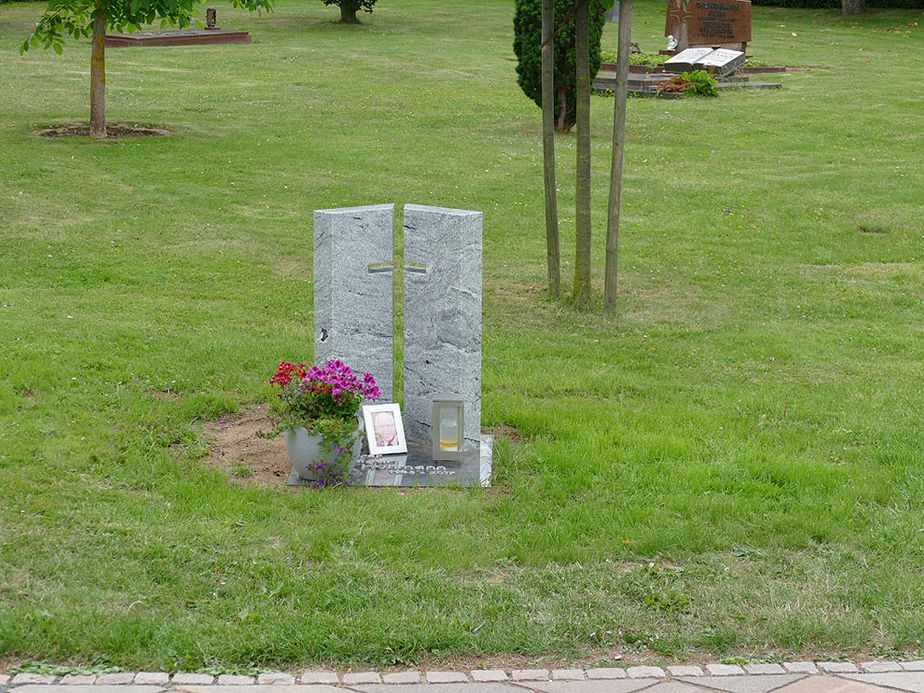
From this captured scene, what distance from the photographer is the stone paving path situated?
3725 millimetres

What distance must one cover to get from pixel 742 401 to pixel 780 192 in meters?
7.06

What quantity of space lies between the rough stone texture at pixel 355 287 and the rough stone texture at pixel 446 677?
2.37m

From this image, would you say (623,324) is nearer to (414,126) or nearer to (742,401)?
(742,401)

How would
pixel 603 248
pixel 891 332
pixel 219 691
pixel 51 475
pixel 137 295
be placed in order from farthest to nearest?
pixel 603 248, pixel 137 295, pixel 891 332, pixel 51 475, pixel 219 691

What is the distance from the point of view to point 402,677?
12.5 ft

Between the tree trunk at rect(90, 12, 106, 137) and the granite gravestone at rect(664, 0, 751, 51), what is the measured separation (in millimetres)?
13439

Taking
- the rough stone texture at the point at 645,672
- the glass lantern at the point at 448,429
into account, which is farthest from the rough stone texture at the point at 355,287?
the rough stone texture at the point at 645,672

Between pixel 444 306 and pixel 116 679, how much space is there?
2.64 meters

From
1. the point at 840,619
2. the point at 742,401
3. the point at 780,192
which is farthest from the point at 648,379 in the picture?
the point at 780,192

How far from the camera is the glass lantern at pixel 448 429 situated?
565 cm

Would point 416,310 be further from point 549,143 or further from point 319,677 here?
point 549,143

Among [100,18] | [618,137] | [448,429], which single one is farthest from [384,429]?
[100,18]

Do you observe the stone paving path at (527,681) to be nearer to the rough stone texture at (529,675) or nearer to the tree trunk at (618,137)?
the rough stone texture at (529,675)

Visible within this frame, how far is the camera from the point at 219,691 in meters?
3.69
